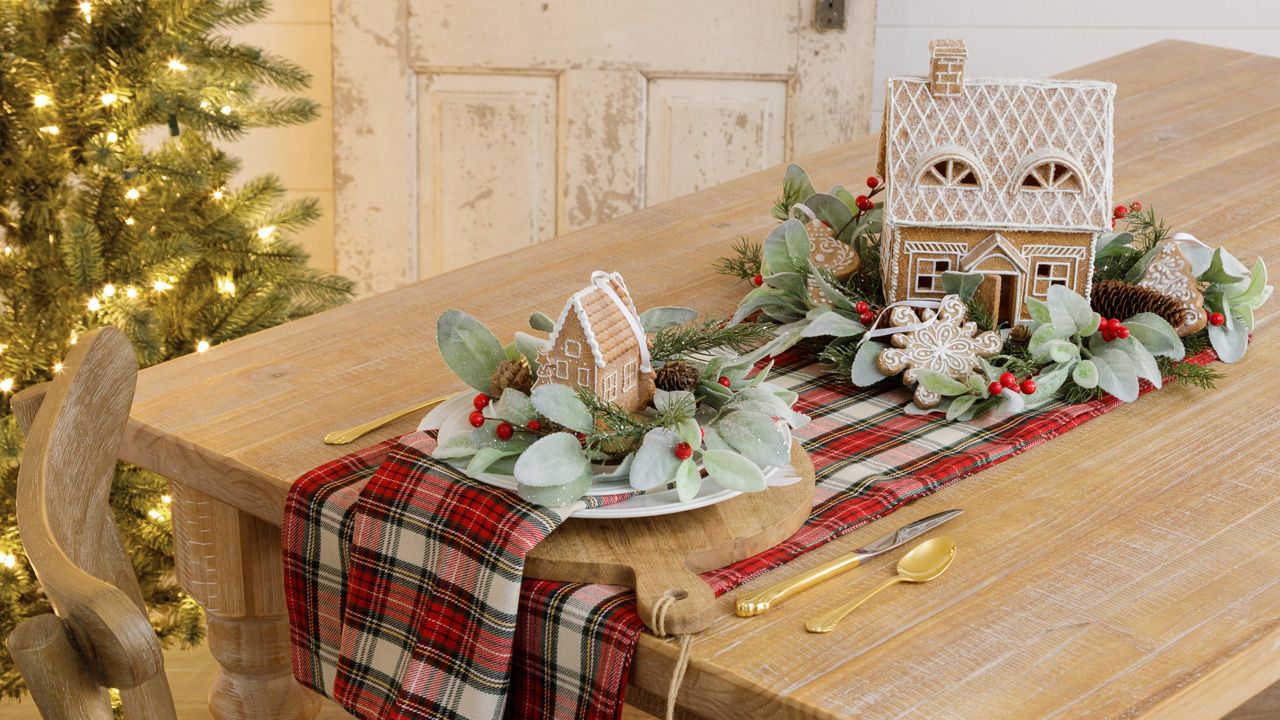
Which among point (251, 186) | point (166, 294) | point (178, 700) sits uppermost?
point (251, 186)

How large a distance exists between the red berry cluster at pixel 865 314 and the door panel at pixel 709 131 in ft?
6.19

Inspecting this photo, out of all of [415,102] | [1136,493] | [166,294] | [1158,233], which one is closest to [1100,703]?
[1136,493]

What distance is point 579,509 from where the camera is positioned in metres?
0.97

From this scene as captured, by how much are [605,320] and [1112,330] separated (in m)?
0.54

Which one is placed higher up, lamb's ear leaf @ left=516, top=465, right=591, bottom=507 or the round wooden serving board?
lamb's ear leaf @ left=516, top=465, right=591, bottom=507

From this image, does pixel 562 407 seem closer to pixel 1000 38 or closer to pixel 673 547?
pixel 673 547

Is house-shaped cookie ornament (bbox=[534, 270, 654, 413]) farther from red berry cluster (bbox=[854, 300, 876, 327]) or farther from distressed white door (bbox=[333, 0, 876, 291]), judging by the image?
distressed white door (bbox=[333, 0, 876, 291])

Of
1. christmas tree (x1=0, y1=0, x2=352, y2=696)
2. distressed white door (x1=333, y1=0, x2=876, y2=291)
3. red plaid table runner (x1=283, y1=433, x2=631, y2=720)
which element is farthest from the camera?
distressed white door (x1=333, y1=0, x2=876, y2=291)

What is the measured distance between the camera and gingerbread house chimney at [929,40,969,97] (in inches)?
49.9

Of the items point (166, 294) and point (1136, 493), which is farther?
point (166, 294)

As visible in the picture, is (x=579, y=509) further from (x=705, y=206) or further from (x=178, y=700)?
(x=178, y=700)

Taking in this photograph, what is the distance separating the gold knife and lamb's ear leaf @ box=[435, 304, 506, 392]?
30 cm

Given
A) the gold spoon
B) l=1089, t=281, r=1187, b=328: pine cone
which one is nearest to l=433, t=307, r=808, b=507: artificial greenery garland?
the gold spoon

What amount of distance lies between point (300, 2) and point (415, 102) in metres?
0.36
